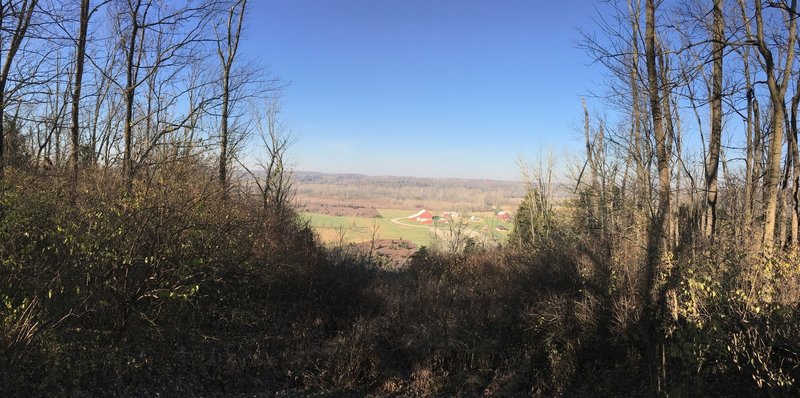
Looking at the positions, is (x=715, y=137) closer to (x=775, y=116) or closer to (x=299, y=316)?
(x=775, y=116)

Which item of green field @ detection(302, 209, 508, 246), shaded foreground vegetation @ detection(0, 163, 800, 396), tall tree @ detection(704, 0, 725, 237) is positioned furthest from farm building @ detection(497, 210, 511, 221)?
tall tree @ detection(704, 0, 725, 237)

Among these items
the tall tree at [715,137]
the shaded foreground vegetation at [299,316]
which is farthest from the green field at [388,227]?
the tall tree at [715,137]

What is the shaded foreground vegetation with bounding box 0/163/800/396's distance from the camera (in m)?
6.09

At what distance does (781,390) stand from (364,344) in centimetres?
671

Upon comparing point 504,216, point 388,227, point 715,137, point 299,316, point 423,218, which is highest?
point 715,137

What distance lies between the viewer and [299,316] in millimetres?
11008

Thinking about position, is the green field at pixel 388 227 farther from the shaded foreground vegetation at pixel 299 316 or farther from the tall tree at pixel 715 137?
the tall tree at pixel 715 137

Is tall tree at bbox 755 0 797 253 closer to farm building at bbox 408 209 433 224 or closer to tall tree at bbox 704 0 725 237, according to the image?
tall tree at bbox 704 0 725 237

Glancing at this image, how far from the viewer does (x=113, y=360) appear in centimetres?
678

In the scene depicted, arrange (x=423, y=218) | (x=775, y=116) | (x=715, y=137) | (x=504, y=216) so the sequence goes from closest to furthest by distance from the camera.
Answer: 1. (x=775, y=116)
2. (x=715, y=137)
3. (x=504, y=216)
4. (x=423, y=218)

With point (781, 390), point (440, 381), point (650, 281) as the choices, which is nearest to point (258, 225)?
point (440, 381)

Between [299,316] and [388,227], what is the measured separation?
3854cm

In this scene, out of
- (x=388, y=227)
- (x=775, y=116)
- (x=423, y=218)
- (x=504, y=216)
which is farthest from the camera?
(x=423, y=218)

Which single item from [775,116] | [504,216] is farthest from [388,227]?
[775,116]
